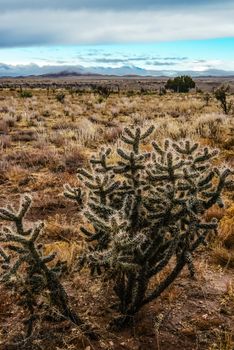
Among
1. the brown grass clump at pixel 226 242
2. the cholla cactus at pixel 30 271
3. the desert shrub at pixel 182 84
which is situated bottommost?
the desert shrub at pixel 182 84

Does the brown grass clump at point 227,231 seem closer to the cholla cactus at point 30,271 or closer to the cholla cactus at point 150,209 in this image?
the cholla cactus at point 150,209

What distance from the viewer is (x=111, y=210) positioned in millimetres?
4531

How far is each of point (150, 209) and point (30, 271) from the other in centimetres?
119

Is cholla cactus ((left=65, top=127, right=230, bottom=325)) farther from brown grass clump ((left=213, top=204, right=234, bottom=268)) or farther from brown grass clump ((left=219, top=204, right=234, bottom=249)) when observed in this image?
brown grass clump ((left=219, top=204, right=234, bottom=249))

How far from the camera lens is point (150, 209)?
4527 mm

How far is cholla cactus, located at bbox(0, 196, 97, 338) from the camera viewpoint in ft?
12.9

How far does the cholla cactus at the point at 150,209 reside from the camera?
431 cm

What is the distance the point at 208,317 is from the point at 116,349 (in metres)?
0.98

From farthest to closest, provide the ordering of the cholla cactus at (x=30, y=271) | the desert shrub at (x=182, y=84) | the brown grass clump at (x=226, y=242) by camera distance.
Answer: the desert shrub at (x=182, y=84)
the brown grass clump at (x=226, y=242)
the cholla cactus at (x=30, y=271)

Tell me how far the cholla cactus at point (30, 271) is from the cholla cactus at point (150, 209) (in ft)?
1.24

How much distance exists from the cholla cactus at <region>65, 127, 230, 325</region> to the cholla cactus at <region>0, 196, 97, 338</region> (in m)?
0.38

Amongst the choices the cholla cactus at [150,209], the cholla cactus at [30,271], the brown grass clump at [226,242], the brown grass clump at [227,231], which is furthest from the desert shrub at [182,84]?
the cholla cactus at [30,271]

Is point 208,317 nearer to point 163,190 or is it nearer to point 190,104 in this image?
point 163,190

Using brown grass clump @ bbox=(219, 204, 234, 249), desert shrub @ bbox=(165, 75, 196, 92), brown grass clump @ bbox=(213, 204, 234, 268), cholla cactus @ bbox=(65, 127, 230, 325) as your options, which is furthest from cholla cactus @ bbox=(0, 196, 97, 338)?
desert shrub @ bbox=(165, 75, 196, 92)
